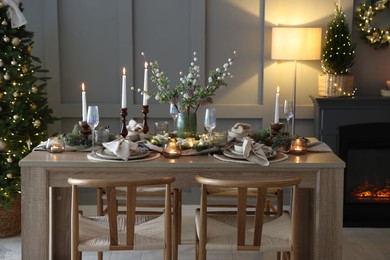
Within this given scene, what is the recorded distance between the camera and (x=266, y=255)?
3949mm

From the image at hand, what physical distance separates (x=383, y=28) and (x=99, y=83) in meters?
2.43

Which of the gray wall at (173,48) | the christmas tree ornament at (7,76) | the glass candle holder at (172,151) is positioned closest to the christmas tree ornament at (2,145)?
the christmas tree ornament at (7,76)

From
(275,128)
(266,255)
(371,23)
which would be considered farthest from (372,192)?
(275,128)

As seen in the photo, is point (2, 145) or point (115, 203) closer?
point (115, 203)

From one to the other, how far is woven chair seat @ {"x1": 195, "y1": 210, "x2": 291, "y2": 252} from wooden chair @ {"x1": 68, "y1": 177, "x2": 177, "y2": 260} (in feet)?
0.74

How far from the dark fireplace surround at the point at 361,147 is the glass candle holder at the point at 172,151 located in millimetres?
1813

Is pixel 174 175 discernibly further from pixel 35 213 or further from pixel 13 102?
pixel 13 102

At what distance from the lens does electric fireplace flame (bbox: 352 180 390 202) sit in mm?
4695

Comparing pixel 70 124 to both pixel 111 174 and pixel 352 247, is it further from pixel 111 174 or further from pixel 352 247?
pixel 352 247

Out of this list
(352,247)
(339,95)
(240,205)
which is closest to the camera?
(240,205)

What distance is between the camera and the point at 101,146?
3221 mm

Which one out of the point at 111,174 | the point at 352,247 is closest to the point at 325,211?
the point at 111,174

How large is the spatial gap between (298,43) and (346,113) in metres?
0.68

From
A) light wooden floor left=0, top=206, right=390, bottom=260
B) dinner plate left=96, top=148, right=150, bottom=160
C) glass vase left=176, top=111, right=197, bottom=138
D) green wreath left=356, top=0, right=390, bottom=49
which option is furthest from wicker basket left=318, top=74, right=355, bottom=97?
dinner plate left=96, top=148, right=150, bottom=160
